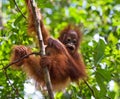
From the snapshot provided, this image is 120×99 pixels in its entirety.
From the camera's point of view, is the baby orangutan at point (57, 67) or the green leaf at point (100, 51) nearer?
the green leaf at point (100, 51)

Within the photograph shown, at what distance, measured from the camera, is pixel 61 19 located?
9.70m

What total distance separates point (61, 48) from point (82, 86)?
0.49 m

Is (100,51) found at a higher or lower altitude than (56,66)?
lower

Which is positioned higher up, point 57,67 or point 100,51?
point 57,67

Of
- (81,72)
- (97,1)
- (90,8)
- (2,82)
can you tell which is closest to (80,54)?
(81,72)

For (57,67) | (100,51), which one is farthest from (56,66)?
(100,51)

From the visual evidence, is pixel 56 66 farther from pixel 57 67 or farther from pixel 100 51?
pixel 100 51

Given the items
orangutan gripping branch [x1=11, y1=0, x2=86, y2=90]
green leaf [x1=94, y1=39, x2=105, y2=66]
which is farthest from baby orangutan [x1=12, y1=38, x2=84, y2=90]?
green leaf [x1=94, y1=39, x2=105, y2=66]

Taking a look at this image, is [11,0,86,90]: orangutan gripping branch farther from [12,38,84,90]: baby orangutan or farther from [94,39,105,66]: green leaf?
[94,39,105,66]: green leaf

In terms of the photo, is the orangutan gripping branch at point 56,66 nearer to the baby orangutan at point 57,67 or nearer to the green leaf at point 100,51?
the baby orangutan at point 57,67

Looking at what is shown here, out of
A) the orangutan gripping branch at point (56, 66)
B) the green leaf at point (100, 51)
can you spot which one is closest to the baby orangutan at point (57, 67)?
the orangutan gripping branch at point (56, 66)

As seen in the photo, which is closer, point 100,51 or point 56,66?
point 100,51

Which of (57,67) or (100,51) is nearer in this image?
(100,51)

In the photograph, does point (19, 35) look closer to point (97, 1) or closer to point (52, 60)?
point (52, 60)
